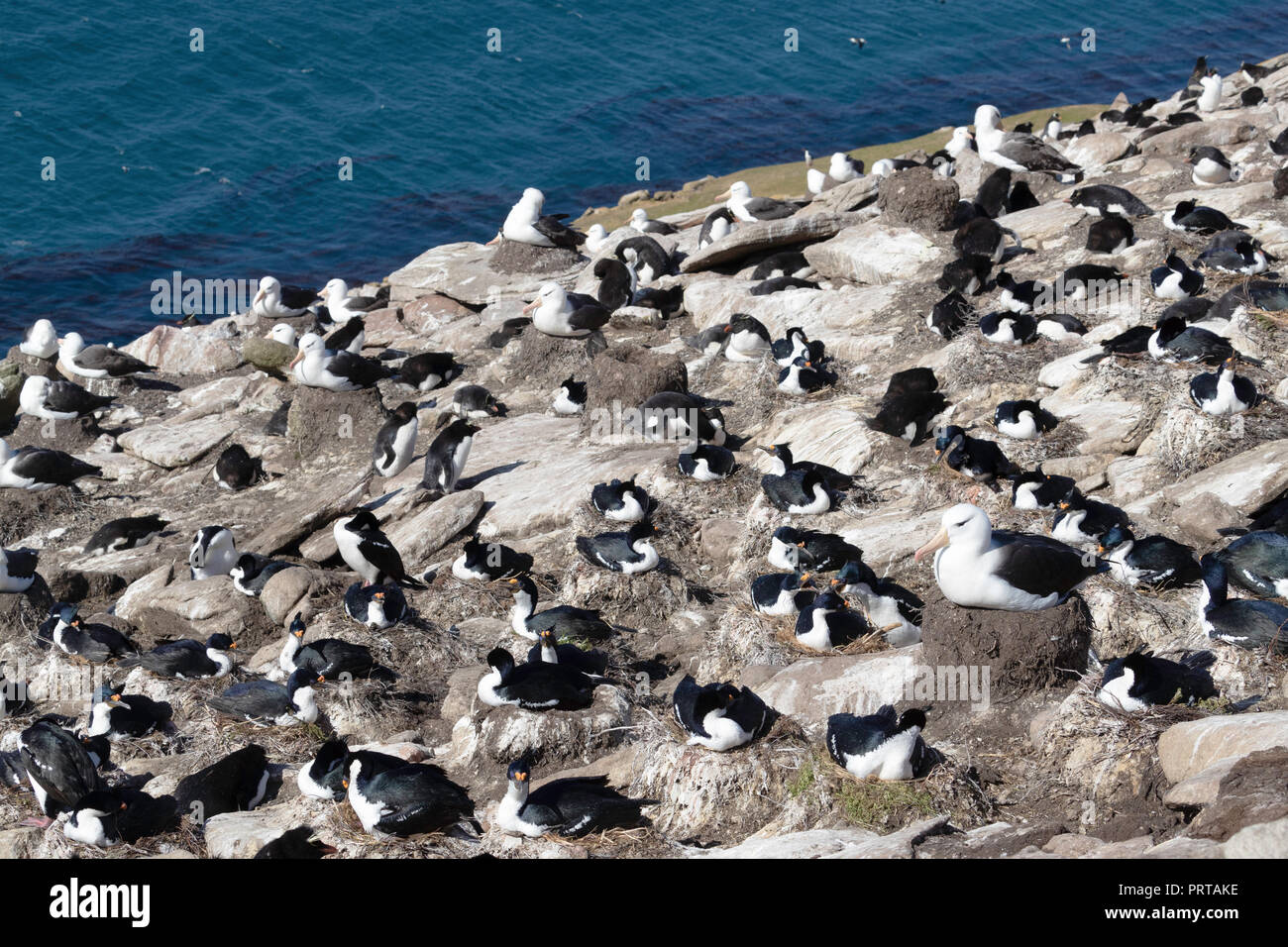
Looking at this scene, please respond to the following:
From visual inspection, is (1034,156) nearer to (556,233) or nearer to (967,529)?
(556,233)

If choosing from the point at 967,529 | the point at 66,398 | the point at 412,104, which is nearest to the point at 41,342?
the point at 66,398

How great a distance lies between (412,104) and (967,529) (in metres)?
45.2

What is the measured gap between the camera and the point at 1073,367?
1459cm

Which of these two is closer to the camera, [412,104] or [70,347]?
[70,347]

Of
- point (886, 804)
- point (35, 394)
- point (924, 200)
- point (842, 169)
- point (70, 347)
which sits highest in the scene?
point (924, 200)

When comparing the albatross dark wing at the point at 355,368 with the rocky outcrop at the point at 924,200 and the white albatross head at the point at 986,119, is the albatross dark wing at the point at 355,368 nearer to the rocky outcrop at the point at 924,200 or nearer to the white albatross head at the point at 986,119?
the rocky outcrop at the point at 924,200

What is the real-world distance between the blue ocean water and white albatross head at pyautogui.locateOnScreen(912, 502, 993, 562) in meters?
29.1

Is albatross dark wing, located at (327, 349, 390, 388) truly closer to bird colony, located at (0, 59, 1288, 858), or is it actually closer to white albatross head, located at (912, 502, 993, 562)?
bird colony, located at (0, 59, 1288, 858)

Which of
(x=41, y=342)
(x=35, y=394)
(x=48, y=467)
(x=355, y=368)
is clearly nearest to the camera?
(x=355, y=368)

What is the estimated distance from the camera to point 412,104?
1973 inches

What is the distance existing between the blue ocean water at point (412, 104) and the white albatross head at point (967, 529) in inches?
1147

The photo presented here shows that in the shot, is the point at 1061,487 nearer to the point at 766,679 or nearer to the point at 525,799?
the point at 766,679

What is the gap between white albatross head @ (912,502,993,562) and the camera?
9109mm

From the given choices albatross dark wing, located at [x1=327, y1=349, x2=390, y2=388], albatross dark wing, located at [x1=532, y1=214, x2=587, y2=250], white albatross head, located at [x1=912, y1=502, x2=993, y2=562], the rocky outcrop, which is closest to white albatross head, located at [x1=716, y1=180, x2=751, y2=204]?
albatross dark wing, located at [x1=532, y1=214, x2=587, y2=250]
